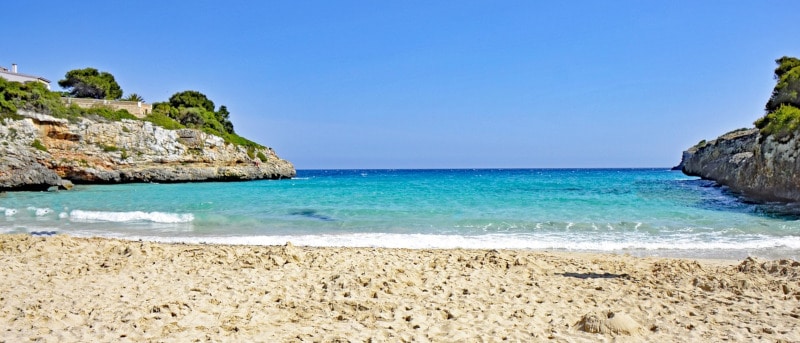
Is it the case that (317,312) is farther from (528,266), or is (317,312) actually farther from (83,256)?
(83,256)

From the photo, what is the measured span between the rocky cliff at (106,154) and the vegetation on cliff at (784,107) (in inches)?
1822

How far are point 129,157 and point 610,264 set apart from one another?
49.2 m

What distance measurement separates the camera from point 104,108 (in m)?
49.5

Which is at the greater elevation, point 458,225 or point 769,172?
point 769,172

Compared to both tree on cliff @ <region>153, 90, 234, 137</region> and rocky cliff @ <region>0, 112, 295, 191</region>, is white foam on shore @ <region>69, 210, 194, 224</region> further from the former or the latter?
tree on cliff @ <region>153, 90, 234, 137</region>

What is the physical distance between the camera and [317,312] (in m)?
5.79

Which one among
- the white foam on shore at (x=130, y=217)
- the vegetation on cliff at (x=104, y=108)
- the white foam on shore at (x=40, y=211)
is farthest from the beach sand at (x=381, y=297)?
the vegetation on cliff at (x=104, y=108)

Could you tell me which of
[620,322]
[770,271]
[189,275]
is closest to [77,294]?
[189,275]

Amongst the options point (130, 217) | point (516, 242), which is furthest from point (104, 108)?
point (516, 242)

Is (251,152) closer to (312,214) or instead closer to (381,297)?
(312,214)

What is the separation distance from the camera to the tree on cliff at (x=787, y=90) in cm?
2469

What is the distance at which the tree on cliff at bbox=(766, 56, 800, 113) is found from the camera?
972 inches

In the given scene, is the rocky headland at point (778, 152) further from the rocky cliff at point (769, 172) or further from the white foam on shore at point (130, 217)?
the white foam on shore at point (130, 217)

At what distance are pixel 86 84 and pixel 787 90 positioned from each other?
70.8m
